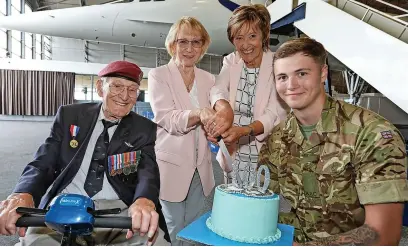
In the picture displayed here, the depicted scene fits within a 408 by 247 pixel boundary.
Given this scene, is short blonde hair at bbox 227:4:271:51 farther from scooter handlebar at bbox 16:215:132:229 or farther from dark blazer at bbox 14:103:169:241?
scooter handlebar at bbox 16:215:132:229

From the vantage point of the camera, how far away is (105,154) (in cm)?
134

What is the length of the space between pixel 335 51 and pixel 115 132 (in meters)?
3.41

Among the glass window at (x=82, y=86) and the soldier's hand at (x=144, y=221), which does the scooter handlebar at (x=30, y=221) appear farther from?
the glass window at (x=82, y=86)

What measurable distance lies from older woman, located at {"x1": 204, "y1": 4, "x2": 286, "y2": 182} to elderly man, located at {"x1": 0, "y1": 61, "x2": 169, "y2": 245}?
15.9 inches

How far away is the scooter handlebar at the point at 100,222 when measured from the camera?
82cm

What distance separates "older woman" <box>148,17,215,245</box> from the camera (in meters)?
1.69

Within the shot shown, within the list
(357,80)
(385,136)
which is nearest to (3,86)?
(357,80)

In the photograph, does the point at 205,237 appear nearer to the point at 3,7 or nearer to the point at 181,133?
the point at 181,133

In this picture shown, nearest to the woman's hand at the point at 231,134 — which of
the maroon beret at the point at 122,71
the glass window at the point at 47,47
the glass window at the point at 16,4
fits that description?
the maroon beret at the point at 122,71

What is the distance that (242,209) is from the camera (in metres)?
0.81

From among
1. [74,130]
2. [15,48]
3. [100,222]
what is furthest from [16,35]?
[100,222]

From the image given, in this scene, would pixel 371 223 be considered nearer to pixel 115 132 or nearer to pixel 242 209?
pixel 242 209

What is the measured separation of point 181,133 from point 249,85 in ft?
1.51

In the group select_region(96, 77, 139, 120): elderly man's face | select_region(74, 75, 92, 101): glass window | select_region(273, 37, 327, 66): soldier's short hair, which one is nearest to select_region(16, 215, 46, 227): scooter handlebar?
select_region(96, 77, 139, 120): elderly man's face
